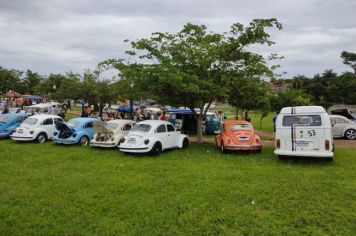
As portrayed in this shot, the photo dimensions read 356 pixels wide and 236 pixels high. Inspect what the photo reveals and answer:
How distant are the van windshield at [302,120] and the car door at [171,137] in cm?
496

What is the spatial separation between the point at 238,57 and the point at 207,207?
10083 mm

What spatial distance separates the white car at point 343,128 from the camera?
19.2 metres

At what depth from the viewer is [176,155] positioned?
1373cm

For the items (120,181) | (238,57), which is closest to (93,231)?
(120,181)

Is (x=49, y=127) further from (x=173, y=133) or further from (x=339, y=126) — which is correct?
(x=339, y=126)

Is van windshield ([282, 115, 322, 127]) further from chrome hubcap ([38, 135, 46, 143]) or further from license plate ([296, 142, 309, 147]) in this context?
chrome hubcap ([38, 135, 46, 143])

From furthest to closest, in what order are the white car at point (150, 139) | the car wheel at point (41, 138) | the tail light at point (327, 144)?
1. the car wheel at point (41, 138)
2. the white car at point (150, 139)
3. the tail light at point (327, 144)

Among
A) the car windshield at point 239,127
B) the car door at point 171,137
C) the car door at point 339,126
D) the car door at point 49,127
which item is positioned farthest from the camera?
the car door at point 339,126

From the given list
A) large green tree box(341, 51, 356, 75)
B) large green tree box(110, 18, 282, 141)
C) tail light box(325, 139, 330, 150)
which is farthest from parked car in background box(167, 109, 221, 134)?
large green tree box(341, 51, 356, 75)

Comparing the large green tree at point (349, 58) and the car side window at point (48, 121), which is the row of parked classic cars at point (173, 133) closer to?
the car side window at point (48, 121)

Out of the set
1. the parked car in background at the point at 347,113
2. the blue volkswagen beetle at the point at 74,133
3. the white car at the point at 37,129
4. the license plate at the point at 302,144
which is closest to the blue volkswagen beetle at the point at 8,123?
the white car at the point at 37,129

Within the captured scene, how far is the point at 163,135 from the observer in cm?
1438

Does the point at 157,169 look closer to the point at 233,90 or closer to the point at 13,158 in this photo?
the point at 13,158

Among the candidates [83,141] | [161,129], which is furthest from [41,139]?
[161,129]
